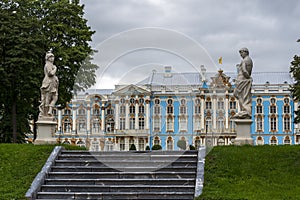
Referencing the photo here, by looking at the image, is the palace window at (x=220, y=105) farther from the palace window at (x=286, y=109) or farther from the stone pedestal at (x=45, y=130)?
the stone pedestal at (x=45, y=130)

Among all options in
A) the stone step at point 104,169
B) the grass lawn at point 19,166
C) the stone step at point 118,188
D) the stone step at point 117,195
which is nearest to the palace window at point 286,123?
the grass lawn at point 19,166

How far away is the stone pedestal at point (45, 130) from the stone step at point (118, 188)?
17.6 feet

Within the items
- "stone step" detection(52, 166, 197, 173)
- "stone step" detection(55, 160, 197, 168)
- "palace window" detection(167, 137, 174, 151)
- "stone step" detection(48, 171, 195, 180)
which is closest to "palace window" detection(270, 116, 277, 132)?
"palace window" detection(167, 137, 174, 151)

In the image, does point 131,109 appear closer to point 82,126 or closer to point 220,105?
point 82,126

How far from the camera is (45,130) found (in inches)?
799

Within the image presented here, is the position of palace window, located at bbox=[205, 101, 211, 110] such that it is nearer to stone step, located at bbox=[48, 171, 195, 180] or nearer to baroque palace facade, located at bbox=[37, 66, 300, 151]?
baroque palace facade, located at bbox=[37, 66, 300, 151]

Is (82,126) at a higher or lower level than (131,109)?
lower

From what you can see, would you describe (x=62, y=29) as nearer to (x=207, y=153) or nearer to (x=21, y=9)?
(x=21, y=9)

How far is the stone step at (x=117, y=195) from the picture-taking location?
1422 cm

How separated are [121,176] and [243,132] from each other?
5.71 meters

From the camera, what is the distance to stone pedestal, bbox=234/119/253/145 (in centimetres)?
1897

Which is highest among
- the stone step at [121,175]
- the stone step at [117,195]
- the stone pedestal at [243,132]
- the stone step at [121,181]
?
the stone pedestal at [243,132]

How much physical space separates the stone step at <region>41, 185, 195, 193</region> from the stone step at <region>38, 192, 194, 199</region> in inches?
13.1

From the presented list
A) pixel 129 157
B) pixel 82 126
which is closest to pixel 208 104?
pixel 82 126
